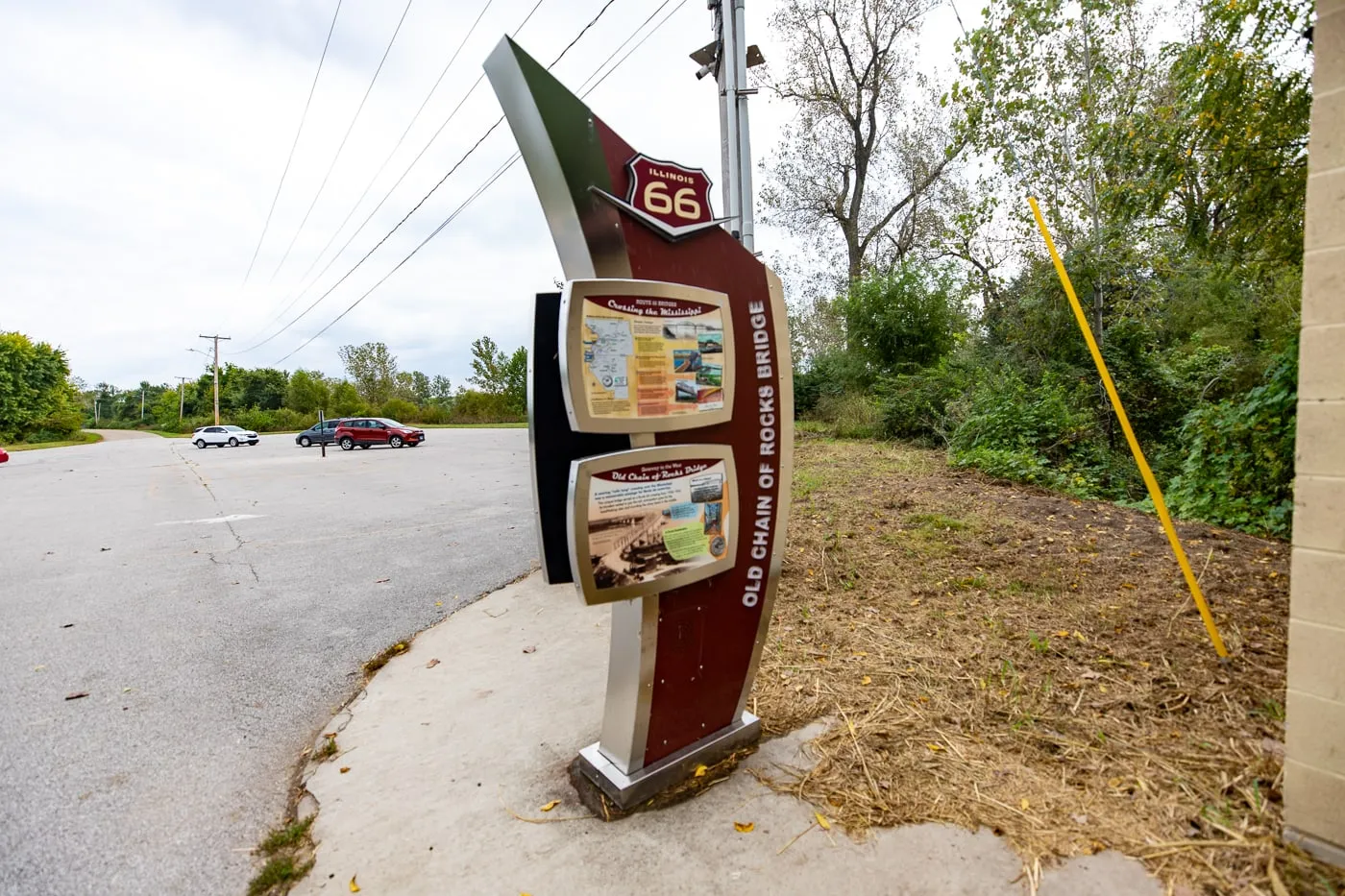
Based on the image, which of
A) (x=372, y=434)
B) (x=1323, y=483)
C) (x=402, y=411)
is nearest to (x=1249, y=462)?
(x=1323, y=483)

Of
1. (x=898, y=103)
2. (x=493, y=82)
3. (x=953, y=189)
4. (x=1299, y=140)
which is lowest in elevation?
(x=493, y=82)

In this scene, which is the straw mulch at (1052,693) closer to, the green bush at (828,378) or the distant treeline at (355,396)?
the green bush at (828,378)

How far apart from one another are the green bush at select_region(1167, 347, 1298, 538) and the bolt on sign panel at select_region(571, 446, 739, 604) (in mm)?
5377

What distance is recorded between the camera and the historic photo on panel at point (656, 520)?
192 centimetres

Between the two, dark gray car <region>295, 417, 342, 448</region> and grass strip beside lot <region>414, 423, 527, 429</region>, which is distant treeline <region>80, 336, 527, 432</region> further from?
dark gray car <region>295, 417, 342, 448</region>

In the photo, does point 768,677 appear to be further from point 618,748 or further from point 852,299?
point 852,299

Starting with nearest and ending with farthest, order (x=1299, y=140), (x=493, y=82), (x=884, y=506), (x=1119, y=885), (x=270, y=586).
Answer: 1. (x=1119, y=885)
2. (x=493, y=82)
3. (x=1299, y=140)
4. (x=270, y=586)
5. (x=884, y=506)

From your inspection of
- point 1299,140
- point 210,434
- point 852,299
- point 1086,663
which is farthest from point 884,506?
point 210,434

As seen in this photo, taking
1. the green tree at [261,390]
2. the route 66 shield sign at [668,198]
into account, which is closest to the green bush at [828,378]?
the route 66 shield sign at [668,198]

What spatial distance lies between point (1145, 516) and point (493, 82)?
6.55m

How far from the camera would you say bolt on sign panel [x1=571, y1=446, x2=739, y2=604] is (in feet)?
6.19

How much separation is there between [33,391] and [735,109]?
54.0 metres

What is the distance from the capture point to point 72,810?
92.1 inches

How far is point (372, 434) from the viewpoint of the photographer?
23.2 meters
